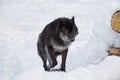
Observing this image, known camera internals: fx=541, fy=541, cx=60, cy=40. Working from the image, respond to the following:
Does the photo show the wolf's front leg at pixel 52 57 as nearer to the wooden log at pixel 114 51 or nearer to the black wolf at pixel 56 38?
the black wolf at pixel 56 38

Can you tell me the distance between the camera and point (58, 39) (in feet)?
27.6

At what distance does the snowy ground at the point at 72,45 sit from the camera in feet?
25.6

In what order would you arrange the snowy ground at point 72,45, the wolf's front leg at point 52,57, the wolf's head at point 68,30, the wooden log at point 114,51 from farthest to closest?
1. the wolf's front leg at point 52,57
2. the wooden log at point 114,51
3. the wolf's head at point 68,30
4. the snowy ground at point 72,45

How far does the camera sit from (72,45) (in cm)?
1175

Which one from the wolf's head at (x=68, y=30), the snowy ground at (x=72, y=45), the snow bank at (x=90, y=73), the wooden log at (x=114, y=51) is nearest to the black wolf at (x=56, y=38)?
the wolf's head at (x=68, y=30)

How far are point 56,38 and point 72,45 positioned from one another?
336 centimetres

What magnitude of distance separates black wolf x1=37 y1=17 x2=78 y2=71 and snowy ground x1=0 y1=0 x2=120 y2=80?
0.28 meters

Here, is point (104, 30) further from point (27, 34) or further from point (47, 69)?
point (27, 34)

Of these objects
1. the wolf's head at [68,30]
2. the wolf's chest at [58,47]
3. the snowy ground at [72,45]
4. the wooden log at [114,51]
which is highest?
the wolf's head at [68,30]

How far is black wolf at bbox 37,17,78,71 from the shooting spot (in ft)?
27.0

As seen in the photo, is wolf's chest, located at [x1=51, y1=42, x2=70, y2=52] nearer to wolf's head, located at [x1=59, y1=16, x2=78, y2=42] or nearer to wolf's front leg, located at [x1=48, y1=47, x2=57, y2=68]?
wolf's front leg, located at [x1=48, y1=47, x2=57, y2=68]

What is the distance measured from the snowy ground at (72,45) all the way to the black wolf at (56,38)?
281 mm

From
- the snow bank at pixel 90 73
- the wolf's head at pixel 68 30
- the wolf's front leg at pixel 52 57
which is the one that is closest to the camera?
the snow bank at pixel 90 73

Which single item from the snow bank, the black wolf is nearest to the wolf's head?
the black wolf
